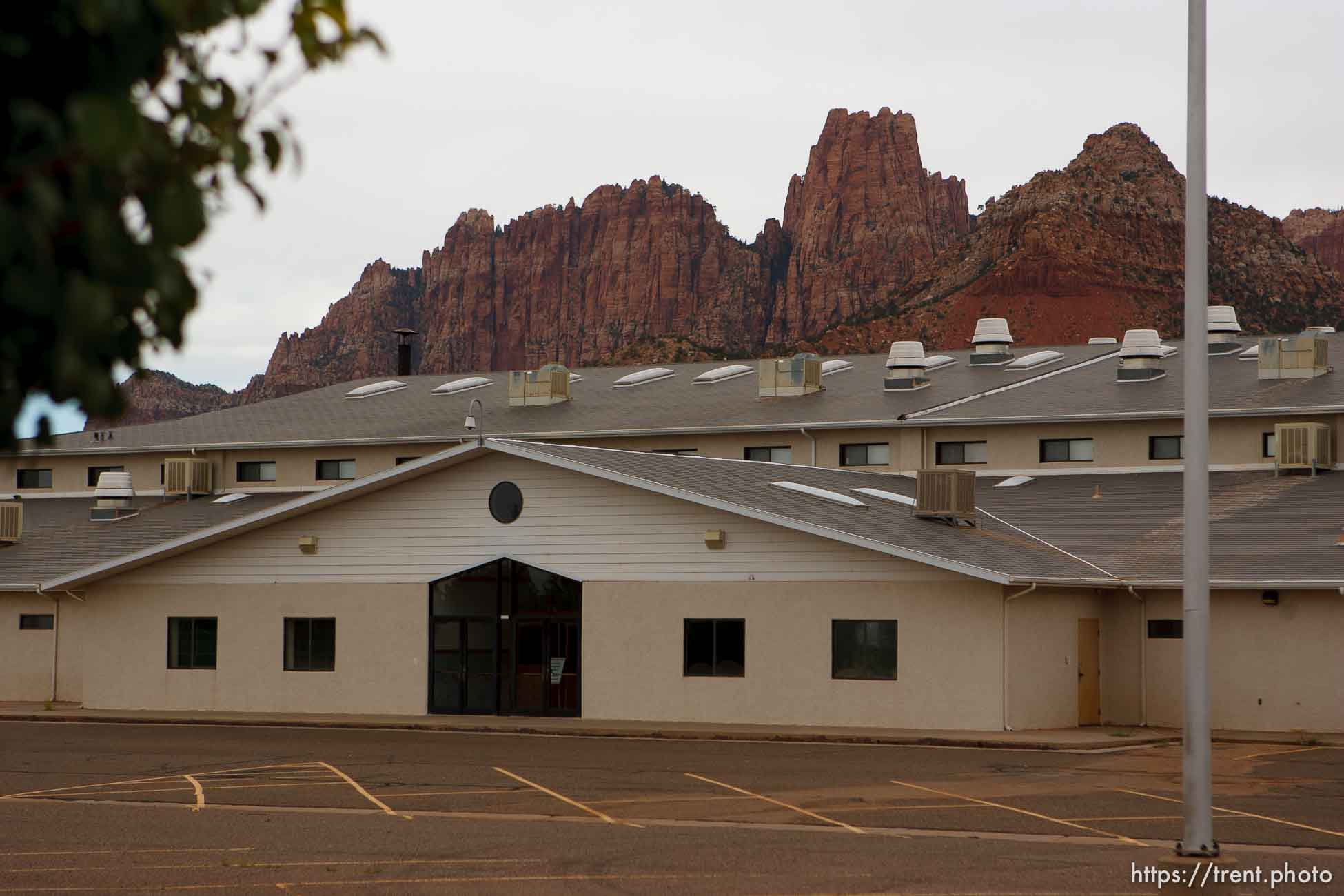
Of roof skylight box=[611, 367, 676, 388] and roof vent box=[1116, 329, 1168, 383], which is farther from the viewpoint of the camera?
roof skylight box=[611, 367, 676, 388]

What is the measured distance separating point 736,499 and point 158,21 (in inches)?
1005

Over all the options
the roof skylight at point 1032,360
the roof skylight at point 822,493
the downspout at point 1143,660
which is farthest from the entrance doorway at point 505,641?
the roof skylight at point 1032,360

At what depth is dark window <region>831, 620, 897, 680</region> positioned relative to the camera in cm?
2886

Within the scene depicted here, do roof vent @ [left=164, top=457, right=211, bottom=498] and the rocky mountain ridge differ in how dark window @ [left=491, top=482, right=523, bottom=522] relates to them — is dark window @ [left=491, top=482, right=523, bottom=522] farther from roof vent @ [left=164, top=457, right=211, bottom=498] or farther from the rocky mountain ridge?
the rocky mountain ridge

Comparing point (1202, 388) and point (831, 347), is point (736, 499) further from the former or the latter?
point (831, 347)

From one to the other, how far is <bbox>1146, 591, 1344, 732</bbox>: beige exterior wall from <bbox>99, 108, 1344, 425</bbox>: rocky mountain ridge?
271 feet

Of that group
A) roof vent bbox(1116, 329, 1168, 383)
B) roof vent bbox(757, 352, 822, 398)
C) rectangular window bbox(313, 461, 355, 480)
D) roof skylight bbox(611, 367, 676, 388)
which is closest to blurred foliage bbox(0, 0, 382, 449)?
roof vent bbox(1116, 329, 1168, 383)

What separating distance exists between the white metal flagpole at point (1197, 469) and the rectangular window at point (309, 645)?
71.5ft

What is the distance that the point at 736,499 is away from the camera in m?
30.0

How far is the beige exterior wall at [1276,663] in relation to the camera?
28.6 m

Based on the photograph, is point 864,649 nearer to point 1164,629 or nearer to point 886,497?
point 886,497

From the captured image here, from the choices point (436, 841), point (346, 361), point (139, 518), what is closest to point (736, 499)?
point (436, 841)

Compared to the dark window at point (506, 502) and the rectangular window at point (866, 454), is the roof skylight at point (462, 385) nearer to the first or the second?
the rectangular window at point (866, 454)

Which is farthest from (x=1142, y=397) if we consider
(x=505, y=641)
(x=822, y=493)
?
(x=505, y=641)
